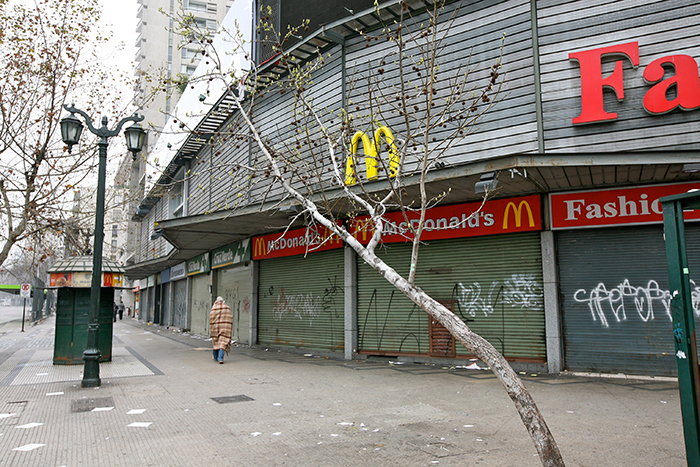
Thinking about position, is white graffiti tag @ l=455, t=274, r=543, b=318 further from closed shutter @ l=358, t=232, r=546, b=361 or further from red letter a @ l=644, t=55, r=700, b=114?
red letter a @ l=644, t=55, r=700, b=114

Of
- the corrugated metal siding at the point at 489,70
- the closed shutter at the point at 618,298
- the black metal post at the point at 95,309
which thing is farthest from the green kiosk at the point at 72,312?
the closed shutter at the point at 618,298

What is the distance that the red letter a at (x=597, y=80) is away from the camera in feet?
Answer: 30.7

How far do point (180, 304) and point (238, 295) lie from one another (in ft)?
37.0

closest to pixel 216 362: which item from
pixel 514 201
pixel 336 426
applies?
pixel 336 426

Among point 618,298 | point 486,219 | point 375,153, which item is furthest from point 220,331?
point 618,298

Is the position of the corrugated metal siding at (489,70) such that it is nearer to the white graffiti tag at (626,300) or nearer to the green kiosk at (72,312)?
the white graffiti tag at (626,300)

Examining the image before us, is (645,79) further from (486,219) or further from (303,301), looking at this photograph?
(303,301)

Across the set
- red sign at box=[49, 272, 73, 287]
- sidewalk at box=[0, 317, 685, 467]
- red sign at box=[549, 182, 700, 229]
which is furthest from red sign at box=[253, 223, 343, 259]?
red sign at box=[549, 182, 700, 229]

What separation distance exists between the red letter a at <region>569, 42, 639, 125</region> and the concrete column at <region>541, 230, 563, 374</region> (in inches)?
98.4

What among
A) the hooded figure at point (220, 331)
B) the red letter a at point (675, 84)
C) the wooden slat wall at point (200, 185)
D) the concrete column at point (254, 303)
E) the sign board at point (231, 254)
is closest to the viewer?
the red letter a at point (675, 84)

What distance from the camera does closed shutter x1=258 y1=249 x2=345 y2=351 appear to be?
13.7 meters

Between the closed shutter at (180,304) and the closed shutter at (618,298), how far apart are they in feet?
68.5

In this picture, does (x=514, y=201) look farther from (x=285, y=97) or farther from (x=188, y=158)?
(x=188, y=158)

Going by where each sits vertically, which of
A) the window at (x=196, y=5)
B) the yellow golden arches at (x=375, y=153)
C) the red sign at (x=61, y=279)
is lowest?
the red sign at (x=61, y=279)
